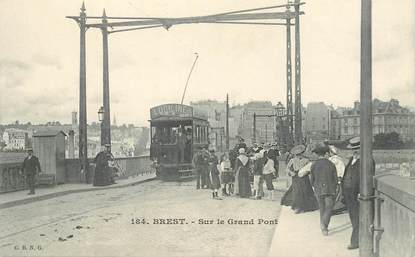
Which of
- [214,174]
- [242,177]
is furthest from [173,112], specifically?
[242,177]

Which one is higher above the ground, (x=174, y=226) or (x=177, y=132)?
(x=177, y=132)

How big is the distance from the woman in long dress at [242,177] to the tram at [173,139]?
6.39 m

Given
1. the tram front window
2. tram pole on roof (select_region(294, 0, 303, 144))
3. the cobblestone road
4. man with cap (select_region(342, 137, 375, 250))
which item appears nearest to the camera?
man with cap (select_region(342, 137, 375, 250))

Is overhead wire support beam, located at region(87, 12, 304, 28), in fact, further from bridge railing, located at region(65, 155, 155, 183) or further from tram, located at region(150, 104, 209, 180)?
tram, located at region(150, 104, 209, 180)

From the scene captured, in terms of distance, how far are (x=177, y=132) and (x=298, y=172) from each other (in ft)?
34.3

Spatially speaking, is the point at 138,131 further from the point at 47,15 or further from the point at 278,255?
the point at 278,255

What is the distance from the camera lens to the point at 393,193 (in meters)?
4.95

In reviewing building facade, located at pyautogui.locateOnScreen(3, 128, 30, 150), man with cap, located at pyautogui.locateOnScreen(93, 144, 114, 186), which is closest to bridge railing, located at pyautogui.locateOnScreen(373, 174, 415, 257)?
building facade, located at pyautogui.locateOnScreen(3, 128, 30, 150)

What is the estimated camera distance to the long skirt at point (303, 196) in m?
10.3

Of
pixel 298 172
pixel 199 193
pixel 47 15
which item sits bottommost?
pixel 199 193

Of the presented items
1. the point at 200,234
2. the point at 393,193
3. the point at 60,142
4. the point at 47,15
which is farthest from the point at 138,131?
the point at 393,193

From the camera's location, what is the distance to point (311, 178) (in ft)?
26.4

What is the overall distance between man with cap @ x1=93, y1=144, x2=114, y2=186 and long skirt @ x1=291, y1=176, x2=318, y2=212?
7531 mm

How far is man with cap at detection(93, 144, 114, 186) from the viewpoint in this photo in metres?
16.0
